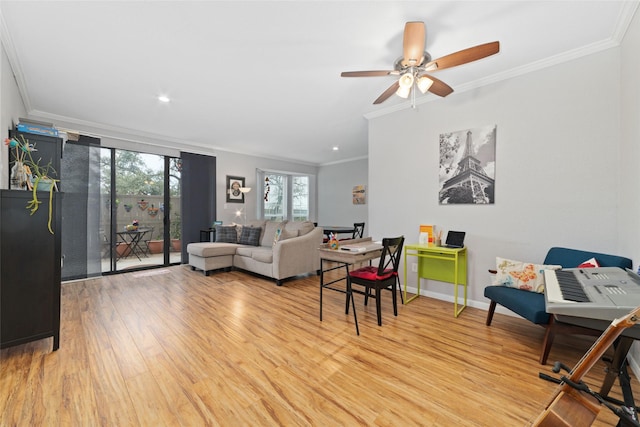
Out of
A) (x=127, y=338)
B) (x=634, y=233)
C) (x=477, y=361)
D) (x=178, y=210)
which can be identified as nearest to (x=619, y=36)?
(x=634, y=233)

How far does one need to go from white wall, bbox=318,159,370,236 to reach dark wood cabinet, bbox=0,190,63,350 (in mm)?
5969

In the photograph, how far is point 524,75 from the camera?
2.75 metres

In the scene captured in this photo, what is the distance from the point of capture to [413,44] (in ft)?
6.51

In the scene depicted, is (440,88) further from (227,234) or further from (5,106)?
(227,234)

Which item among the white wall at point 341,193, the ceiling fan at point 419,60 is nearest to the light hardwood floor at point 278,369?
the ceiling fan at point 419,60

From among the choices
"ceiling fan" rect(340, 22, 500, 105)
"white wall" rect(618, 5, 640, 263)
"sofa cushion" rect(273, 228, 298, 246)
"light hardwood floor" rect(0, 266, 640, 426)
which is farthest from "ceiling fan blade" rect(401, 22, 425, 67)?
"sofa cushion" rect(273, 228, 298, 246)

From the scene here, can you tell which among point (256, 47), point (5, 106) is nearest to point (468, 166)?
point (256, 47)

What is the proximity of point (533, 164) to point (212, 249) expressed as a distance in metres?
4.63

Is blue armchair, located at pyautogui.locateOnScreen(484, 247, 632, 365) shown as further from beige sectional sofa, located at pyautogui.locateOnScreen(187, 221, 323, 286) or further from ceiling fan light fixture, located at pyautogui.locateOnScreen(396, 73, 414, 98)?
beige sectional sofa, located at pyautogui.locateOnScreen(187, 221, 323, 286)

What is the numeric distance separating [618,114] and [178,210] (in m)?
6.42

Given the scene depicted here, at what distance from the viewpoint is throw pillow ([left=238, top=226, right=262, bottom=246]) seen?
5.11 m

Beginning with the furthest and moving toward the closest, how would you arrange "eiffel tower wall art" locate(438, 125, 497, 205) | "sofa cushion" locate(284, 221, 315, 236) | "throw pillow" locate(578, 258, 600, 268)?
"sofa cushion" locate(284, 221, 315, 236), "eiffel tower wall art" locate(438, 125, 497, 205), "throw pillow" locate(578, 258, 600, 268)

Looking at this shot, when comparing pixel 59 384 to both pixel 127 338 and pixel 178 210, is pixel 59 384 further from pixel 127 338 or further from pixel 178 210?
pixel 178 210

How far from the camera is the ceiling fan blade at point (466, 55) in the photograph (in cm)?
184
